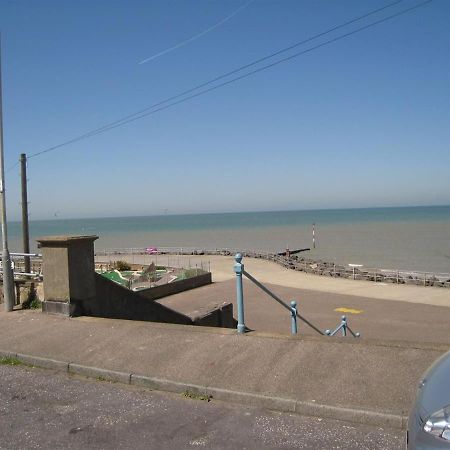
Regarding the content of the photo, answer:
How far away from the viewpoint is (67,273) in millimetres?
7160

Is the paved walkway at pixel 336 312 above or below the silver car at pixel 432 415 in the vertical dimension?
below

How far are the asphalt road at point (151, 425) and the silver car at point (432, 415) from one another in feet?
2.73

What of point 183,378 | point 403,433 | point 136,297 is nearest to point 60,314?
point 136,297

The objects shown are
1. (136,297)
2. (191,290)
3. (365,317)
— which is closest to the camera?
(136,297)

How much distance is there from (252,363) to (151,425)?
1357mm

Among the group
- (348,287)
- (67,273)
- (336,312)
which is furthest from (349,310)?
(67,273)

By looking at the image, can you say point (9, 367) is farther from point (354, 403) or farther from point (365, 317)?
point (365, 317)

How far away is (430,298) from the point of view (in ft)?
72.0

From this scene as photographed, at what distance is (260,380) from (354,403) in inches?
38.1

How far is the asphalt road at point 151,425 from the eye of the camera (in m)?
3.68

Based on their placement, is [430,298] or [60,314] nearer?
[60,314]

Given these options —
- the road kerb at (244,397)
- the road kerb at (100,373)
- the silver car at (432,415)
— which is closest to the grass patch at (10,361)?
the road kerb at (244,397)

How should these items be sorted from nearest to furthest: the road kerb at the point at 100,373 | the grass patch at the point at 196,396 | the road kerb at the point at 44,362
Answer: the grass patch at the point at 196,396 → the road kerb at the point at 100,373 → the road kerb at the point at 44,362

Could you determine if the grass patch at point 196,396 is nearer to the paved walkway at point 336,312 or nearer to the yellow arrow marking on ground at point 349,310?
the paved walkway at point 336,312
